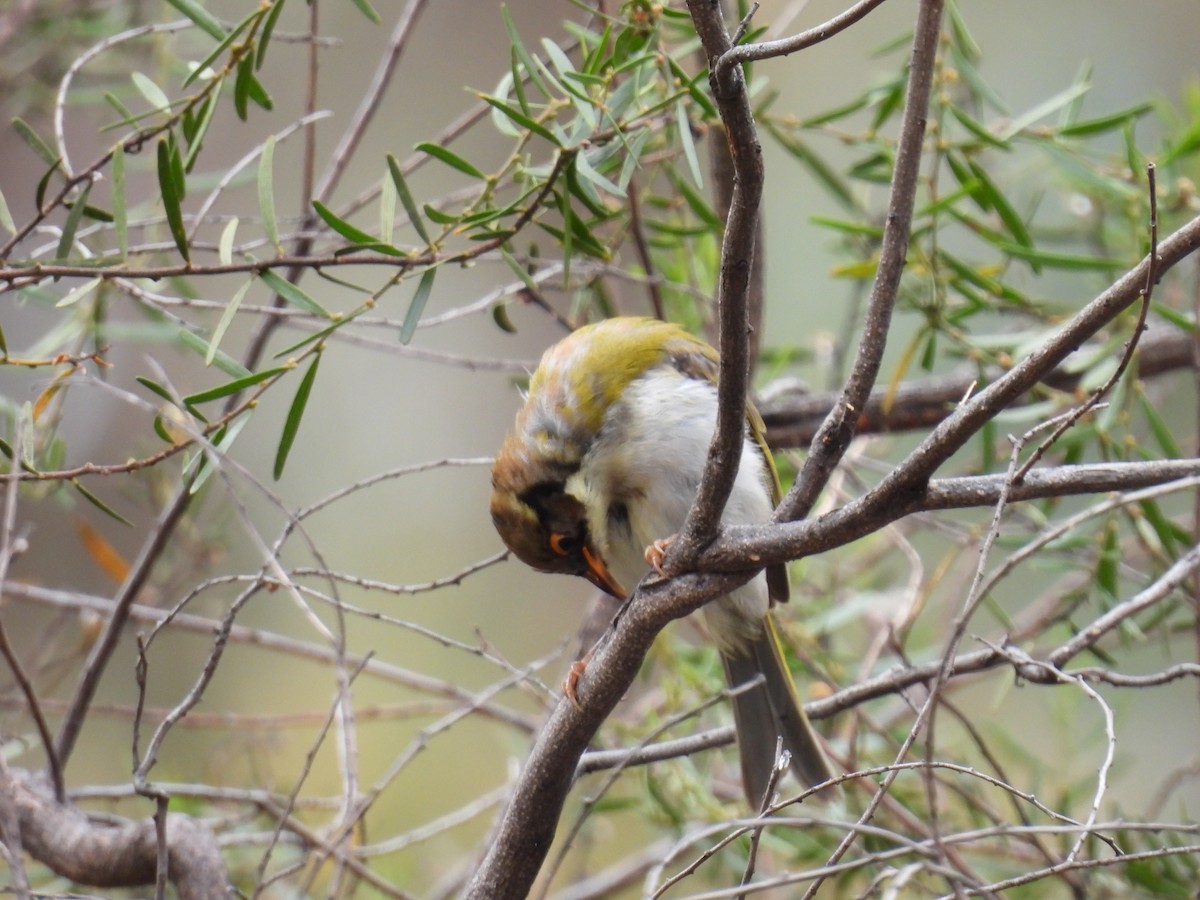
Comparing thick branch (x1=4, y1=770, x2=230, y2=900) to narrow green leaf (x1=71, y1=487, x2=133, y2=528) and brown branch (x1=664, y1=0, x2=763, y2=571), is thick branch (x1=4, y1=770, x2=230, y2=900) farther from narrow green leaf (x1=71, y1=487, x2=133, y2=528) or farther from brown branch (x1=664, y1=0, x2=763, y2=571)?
brown branch (x1=664, y1=0, x2=763, y2=571)

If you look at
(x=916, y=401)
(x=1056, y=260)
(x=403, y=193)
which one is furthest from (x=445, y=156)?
(x=916, y=401)

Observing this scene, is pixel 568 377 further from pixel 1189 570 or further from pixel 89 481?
pixel 89 481

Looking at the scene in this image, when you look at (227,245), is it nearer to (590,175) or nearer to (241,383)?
(241,383)

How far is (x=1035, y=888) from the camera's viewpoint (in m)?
2.89

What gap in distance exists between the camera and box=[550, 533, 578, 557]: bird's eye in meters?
2.12

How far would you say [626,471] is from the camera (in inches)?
84.2

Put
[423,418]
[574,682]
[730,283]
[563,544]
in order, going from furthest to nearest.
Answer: [423,418]
[563,544]
[574,682]
[730,283]

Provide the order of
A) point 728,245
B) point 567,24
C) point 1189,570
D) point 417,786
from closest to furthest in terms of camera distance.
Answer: point 728,245
point 1189,570
point 567,24
point 417,786

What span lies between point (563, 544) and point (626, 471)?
0.60 feet

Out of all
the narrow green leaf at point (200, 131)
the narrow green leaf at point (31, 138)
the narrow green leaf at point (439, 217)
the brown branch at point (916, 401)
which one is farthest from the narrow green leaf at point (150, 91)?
the brown branch at point (916, 401)

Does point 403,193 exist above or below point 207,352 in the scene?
above

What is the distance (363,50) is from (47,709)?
14.9ft

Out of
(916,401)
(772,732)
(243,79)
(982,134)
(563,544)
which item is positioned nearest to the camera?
(243,79)

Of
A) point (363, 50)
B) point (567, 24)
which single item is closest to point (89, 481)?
point (363, 50)
